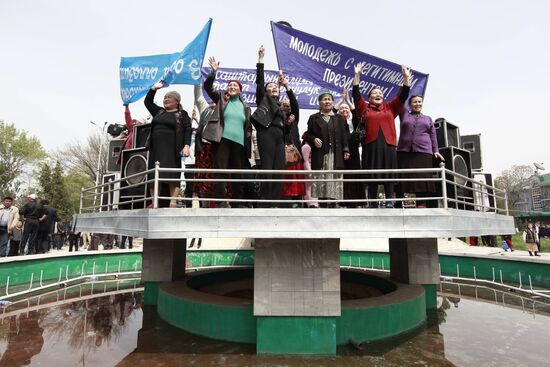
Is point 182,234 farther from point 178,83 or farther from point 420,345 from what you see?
point 178,83

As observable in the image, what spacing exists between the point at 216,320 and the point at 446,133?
6074 millimetres

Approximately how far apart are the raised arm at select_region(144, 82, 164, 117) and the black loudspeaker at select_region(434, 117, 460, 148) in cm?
581

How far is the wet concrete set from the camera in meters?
4.71

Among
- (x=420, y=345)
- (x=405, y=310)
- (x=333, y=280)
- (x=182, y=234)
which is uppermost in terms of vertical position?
(x=182, y=234)

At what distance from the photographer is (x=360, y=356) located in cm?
490

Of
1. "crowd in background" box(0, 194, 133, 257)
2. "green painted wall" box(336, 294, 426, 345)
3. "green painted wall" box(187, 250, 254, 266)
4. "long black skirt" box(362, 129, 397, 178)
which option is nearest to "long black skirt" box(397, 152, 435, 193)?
"long black skirt" box(362, 129, 397, 178)

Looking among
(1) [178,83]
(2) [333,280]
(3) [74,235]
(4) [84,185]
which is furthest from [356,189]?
(4) [84,185]

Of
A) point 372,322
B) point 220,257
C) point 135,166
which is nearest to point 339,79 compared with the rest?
point 135,166

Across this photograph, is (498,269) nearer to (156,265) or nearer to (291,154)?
(291,154)

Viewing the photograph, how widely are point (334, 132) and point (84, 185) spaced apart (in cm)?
4424

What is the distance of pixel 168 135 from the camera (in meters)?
5.64

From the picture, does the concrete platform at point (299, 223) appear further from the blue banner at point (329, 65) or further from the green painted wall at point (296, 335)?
the blue banner at point (329, 65)

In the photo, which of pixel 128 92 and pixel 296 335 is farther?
pixel 128 92

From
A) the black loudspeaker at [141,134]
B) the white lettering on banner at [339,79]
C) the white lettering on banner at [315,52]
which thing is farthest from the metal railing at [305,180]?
the white lettering on banner at [315,52]
